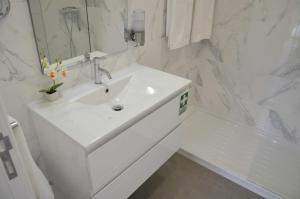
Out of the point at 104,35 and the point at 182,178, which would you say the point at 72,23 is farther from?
the point at 182,178

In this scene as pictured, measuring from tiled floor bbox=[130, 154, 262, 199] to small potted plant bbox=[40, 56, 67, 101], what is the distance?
99cm

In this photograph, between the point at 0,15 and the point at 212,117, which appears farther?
the point at 212,117

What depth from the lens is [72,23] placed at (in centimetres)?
119

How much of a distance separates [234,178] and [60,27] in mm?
1640

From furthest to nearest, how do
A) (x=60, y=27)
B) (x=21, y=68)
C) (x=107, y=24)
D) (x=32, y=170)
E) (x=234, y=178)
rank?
(x=234, y=178)
(x=107, y=24)
(x=60, y=27)
(x=21, y=68)
(x=32, y=170)

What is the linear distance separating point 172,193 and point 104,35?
1236 mm

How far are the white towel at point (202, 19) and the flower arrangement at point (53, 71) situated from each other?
1.16m

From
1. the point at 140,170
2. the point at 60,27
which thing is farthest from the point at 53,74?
the point at 140,170

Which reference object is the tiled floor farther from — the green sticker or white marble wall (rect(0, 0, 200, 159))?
white marble wall (rect(0, 0, 200, 159))

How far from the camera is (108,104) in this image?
1280 mm

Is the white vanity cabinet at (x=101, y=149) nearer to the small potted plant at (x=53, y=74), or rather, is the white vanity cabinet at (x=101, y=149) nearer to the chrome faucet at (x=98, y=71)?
the small potted plant at (x=53, y=74)

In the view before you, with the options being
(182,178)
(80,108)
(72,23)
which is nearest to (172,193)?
(182,178)

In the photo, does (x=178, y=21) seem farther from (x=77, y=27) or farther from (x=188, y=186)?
(x=188, y=186)

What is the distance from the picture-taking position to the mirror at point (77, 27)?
1060mm
